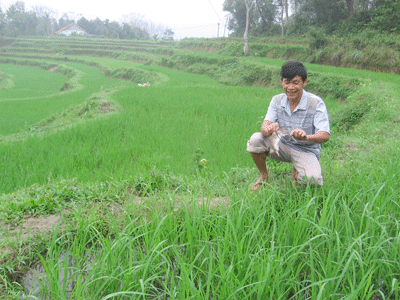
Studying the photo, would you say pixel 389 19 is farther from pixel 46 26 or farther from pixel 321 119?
pixel 46 26

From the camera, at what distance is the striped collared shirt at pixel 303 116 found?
2229 mm

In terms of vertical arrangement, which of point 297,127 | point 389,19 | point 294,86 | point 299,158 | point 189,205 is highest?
point 389,19

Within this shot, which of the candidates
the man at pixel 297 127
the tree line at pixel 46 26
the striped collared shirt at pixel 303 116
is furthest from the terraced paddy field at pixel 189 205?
the tree line at pixel 46 26

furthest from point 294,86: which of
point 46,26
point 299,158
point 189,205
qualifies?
point 46,26

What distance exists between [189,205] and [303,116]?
1.06 metres

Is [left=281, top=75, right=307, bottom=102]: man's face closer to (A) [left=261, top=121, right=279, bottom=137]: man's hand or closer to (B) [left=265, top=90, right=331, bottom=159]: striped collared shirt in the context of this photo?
(B) [left=265, top=90, right=331, bottom=159]: striped collared shirt

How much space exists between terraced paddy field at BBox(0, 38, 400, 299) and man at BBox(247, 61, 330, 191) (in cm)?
18

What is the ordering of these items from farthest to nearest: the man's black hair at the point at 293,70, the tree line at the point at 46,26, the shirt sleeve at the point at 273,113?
the tree line at the point at 46,26, the shirt sleeve at the point at 273,113, the man's black hair at the point at 293,70

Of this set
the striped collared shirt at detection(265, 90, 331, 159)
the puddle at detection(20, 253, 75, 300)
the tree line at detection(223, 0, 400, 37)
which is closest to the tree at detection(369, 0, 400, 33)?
the tree line at detection(223, 0, 400, 37)

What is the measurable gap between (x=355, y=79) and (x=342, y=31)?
8512 mm

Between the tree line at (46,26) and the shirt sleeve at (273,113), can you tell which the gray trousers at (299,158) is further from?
the tree line at (46,26)

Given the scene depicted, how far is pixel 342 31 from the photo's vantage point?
14.9 metres

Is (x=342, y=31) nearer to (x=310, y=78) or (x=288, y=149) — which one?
(x=310, y=78)

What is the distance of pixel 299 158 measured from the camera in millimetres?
2352
